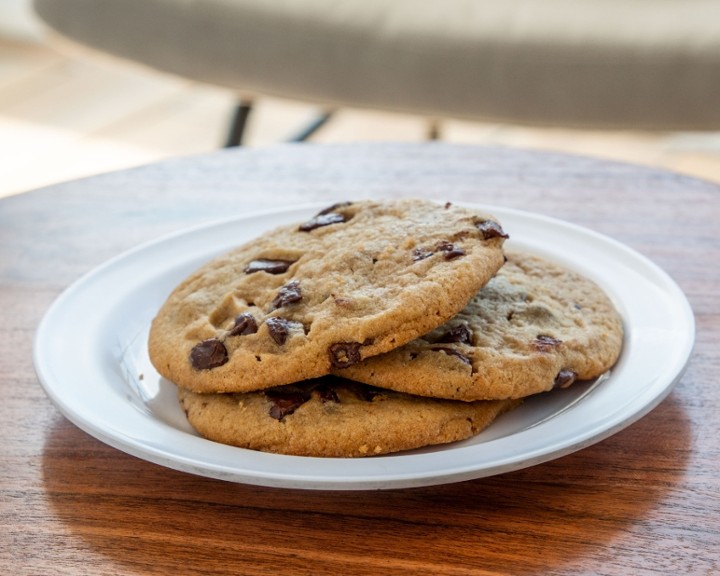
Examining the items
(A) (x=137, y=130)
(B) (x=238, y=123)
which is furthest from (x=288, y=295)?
(A) (x=137, y=130)

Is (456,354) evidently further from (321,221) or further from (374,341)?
(321,221)

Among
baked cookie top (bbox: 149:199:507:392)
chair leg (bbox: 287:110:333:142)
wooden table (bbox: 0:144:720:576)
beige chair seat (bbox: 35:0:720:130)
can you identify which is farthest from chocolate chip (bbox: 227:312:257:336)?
chair leg (bbox: 287:110:333:142)

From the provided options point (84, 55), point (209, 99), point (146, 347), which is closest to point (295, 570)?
point (146, 347)

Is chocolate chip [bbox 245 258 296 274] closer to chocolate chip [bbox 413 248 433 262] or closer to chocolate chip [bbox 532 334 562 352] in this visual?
chocolate chip [bbox 413 248 433 262]

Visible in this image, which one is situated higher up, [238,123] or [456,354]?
[456,354]

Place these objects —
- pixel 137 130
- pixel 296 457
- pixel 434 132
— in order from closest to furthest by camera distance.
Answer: pixel 296 457
pixel 434 132
pixel 137 130

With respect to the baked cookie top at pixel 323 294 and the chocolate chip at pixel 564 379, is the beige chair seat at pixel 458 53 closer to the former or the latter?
the baked cookie top at pixel 323 294

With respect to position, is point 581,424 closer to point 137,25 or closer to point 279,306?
point 279,306
